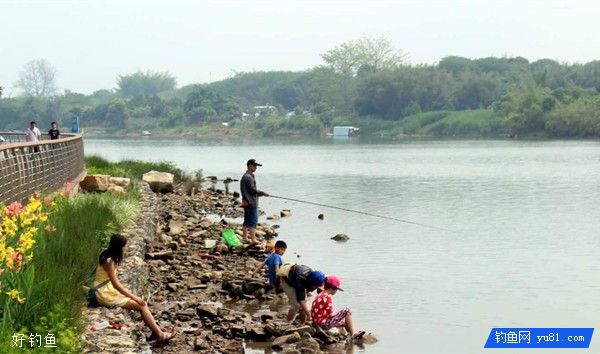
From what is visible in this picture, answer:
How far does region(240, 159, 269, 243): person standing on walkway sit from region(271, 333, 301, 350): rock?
678 cm

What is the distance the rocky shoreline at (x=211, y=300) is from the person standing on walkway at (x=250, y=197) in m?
0.40

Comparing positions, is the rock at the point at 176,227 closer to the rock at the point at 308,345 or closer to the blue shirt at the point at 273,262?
the blue shirt at the point at 273,262

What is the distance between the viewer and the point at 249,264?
19297mm

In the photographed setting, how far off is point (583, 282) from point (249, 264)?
20.8ft

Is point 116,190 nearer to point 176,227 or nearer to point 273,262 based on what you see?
point 176,227

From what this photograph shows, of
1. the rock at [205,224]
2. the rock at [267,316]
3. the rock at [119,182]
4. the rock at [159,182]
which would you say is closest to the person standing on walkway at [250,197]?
the rock at [205,224]

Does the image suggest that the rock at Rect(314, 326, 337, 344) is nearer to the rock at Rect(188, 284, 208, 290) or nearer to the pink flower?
the rock at Rect(188, 284, 208, 290)

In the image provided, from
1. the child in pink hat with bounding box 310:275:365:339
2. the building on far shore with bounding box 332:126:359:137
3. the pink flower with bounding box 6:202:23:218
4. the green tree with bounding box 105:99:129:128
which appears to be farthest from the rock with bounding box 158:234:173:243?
the green tree with bounding box 105:99:129:128

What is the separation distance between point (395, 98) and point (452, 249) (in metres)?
123

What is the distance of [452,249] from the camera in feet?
80.5

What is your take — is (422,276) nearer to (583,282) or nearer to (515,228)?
(583,282)

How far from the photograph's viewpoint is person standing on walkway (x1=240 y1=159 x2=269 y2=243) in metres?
19.9

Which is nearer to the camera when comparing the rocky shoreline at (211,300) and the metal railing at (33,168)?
the rocky shoreline at (211,300)

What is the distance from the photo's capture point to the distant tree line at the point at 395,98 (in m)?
117
